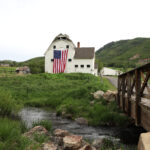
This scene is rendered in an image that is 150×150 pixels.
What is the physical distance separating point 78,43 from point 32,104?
37.5 m

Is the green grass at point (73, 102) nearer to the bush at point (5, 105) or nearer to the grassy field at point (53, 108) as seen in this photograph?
the grassy field at point (53, 108)

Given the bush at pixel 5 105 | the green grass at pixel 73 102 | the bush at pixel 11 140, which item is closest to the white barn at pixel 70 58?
the green grass at pixel 73 102

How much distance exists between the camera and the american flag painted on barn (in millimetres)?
43875

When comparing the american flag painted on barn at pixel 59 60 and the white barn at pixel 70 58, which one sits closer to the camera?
the white barn at pixel 70 58

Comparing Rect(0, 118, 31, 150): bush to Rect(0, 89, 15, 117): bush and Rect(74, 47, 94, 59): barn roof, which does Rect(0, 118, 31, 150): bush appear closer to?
Rect(0, 89, 15, 117): bush

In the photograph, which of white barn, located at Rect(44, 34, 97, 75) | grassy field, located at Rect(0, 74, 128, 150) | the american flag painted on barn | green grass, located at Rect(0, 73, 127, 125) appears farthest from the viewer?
the american flag painted on barn

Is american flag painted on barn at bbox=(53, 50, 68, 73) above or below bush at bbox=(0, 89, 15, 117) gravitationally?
above

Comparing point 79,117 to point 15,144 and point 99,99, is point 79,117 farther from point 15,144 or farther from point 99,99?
point 15,144

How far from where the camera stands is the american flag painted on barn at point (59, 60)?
43875 millimetres

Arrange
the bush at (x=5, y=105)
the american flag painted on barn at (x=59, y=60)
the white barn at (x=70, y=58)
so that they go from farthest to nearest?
the american flag painted on barn at (x=59, y=60), the white barn at (x=70, y=58), the bush at (x=5, y=105)

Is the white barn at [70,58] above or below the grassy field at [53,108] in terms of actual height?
above

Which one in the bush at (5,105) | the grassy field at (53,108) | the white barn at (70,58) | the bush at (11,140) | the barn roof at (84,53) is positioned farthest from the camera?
the barn roof at (84,53)

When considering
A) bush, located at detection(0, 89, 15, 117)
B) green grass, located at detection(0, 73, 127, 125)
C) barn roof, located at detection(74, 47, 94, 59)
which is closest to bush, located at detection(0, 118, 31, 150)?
bush, located at detection(0, 89, 15, 117)

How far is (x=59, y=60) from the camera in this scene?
4409cm
